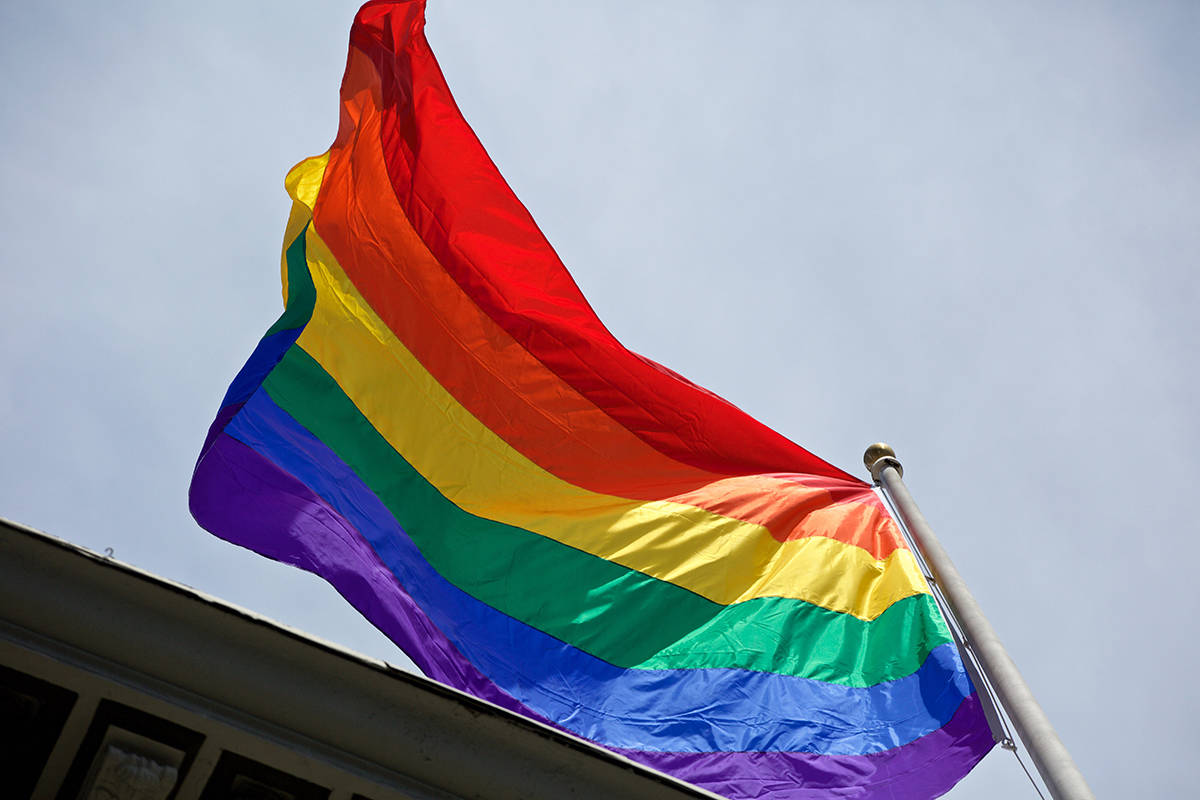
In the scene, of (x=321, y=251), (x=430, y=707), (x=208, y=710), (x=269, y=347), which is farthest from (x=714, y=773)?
(x=321, y=251)

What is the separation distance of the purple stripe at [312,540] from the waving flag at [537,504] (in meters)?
0.02

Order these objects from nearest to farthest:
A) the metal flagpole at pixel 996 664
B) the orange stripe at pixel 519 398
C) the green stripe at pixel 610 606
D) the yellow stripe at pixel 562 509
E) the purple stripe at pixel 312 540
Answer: the metal flagpole at pixel 996 664
the purple stripe at pixel 312 540
the green stripe at pixel 610 606
the yellow stripe at pixel 562 509
the orange stripe at pixel 519 398

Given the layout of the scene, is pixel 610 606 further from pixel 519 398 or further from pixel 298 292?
pixel 298 292

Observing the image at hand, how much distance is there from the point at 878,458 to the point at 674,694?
234 centimetres

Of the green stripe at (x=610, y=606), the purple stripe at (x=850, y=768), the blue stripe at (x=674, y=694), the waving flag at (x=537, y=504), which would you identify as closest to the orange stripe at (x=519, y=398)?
the waving flag at (x=537, y=504)

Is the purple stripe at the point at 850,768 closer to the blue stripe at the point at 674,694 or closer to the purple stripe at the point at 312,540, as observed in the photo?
the blue stripe at the point at 674,694

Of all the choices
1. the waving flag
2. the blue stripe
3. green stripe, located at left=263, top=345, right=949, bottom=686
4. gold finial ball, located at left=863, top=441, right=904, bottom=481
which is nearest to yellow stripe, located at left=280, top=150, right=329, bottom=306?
the waving flag

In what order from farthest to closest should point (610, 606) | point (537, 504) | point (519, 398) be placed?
point (519, 398)
point (537, 504)
point (610, 606)

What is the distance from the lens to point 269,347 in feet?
26.2

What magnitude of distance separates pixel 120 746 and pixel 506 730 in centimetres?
155

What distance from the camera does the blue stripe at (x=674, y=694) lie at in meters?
6.44

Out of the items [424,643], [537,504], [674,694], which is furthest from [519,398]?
[674,694]

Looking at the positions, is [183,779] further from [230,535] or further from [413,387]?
[413,387]

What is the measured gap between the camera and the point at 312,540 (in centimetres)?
695
